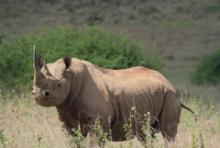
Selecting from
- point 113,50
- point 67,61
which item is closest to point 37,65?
point 67,61

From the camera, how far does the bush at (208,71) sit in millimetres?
22984

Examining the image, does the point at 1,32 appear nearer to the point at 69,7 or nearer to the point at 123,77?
the point at 69,7

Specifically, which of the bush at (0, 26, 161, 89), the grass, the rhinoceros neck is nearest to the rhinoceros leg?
the grass

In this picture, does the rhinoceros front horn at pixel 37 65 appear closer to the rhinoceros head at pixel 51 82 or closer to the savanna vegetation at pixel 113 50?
the rhinoceros head at pixel 51 82

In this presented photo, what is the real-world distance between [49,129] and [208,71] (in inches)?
530

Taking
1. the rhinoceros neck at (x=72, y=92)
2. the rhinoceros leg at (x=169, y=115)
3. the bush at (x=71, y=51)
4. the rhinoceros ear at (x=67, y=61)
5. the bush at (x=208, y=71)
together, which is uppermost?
the rhinoceros ear at (x=67, y=61)

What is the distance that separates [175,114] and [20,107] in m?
3.94

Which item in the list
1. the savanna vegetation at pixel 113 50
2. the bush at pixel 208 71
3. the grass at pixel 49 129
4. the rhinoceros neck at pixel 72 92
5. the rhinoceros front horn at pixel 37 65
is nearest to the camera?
the grass at pixel 49 129

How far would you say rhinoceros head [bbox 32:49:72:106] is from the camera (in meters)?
8.52

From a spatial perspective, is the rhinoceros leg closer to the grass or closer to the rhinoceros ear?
the grass

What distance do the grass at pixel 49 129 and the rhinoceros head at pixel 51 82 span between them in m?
0.36

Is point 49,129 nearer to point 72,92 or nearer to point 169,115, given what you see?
point 169,115

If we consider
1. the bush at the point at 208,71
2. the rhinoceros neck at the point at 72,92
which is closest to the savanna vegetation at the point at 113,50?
the bush at the point at 208,71

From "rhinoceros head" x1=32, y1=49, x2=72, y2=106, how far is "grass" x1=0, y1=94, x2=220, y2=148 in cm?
36
